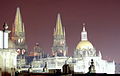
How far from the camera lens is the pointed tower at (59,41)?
103 m

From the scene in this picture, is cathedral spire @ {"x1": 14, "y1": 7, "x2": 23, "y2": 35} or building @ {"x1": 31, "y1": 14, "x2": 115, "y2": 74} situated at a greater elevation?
cathedral spire @ {"x1": 14, "y1": 7, "x2": 23, "y2": 35}

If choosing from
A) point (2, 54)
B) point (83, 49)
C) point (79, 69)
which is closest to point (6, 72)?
point (2, 54)

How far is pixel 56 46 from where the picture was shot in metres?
104

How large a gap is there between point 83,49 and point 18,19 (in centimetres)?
1992

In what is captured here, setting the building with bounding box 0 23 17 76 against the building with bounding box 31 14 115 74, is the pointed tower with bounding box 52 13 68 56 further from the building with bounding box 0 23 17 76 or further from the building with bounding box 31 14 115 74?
the building with bounding box 0 23 17 76

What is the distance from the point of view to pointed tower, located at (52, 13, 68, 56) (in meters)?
103

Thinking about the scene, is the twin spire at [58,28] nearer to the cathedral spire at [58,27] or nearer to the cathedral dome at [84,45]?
the cathedral spire at [58,27]

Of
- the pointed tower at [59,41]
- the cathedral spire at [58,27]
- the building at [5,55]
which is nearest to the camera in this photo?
the building at [5,55]

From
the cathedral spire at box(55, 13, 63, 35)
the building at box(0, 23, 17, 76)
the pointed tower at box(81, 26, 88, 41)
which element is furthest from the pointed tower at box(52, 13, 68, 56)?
the building at box(0, 23, 17, 76)

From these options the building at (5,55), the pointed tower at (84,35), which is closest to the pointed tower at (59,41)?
the pointed tower at (84,35)

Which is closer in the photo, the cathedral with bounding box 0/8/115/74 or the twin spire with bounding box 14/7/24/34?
the cathedral with bounding box 0/8/115/74

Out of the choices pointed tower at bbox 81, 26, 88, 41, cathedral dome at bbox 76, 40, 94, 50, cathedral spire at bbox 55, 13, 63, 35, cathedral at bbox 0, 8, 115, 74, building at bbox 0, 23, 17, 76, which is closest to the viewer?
building at bbox 0, 23, 17, 76

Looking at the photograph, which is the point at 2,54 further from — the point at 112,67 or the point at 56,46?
the point at 56,46

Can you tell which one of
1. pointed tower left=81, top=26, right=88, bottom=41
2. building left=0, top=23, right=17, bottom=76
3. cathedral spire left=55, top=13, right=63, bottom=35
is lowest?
building left=0, top=23, right=17, bottom=76
